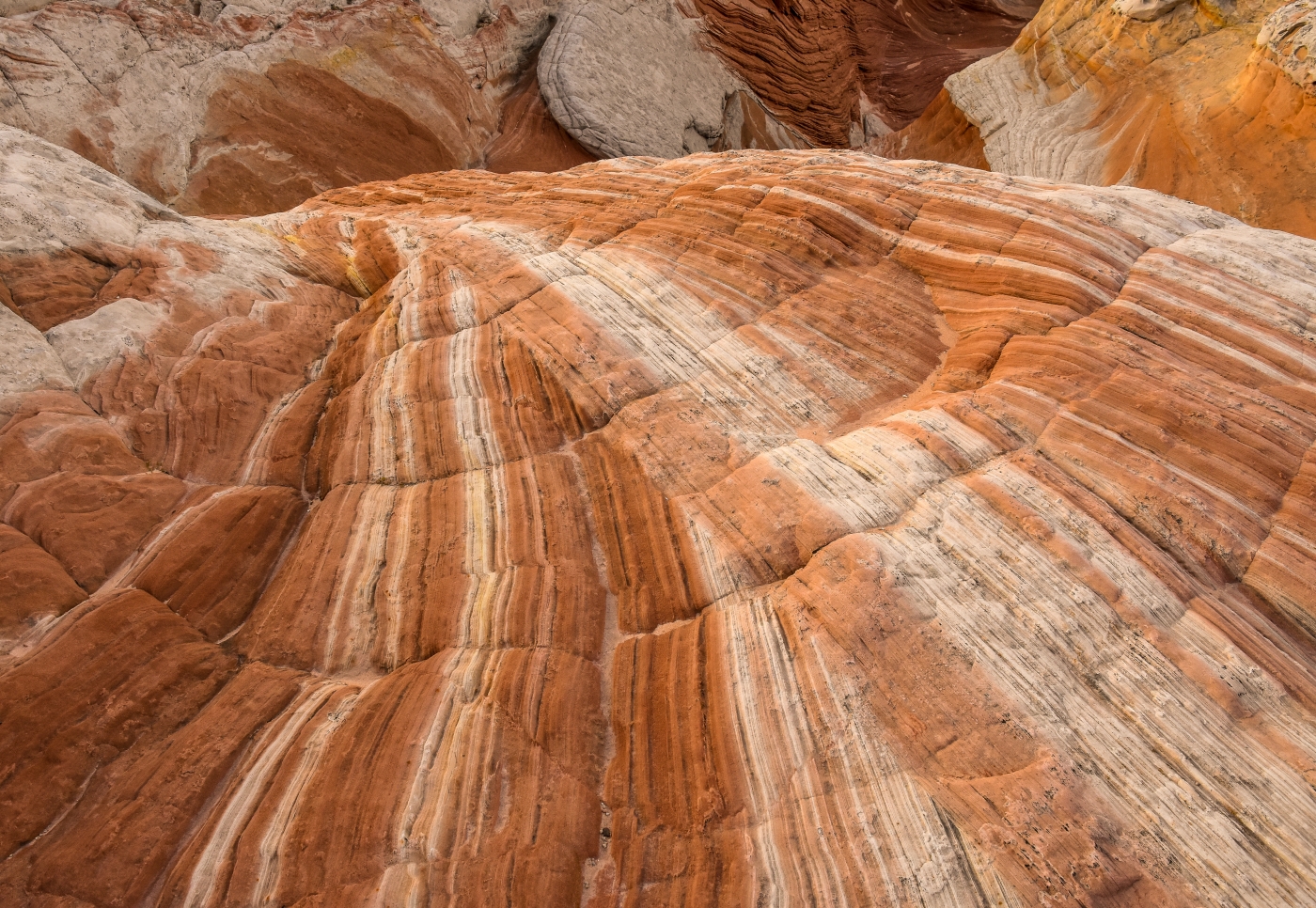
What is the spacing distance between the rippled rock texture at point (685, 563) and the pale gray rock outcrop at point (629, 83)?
11248mm

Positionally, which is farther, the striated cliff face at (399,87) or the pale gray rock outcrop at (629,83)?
the pale gray rock outcrop at (629,83)

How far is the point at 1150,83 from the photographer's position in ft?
44.6

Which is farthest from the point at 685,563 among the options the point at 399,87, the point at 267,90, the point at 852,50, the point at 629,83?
the point at 852,50

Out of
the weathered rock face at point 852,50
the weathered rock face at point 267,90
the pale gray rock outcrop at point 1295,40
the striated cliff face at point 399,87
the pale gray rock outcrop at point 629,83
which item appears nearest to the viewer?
the pale gray rock outcrop at point 1295,40

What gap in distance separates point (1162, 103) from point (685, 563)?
14550 millimetres

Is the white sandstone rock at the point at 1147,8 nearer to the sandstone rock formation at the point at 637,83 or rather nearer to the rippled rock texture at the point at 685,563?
the sandstone rock formation at the point at 637,83

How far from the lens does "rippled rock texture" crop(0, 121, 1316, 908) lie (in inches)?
136

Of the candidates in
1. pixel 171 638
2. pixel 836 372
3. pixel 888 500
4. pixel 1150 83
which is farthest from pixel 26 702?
pixel 1150 83

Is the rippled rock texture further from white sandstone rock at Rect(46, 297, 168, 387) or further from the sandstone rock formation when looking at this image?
the sandstone rock formation

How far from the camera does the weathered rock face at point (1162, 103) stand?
1108cm

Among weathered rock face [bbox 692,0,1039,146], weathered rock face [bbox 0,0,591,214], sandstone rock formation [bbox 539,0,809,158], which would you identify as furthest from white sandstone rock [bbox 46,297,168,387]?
weathered rock face [bbox 692,0,1039,146]

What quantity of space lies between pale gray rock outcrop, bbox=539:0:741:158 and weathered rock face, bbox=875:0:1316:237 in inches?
253

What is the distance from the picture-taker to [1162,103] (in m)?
13.2

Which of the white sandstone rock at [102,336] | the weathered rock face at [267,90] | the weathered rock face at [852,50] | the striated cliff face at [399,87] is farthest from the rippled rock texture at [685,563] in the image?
the weathered rock face at [852,50]
